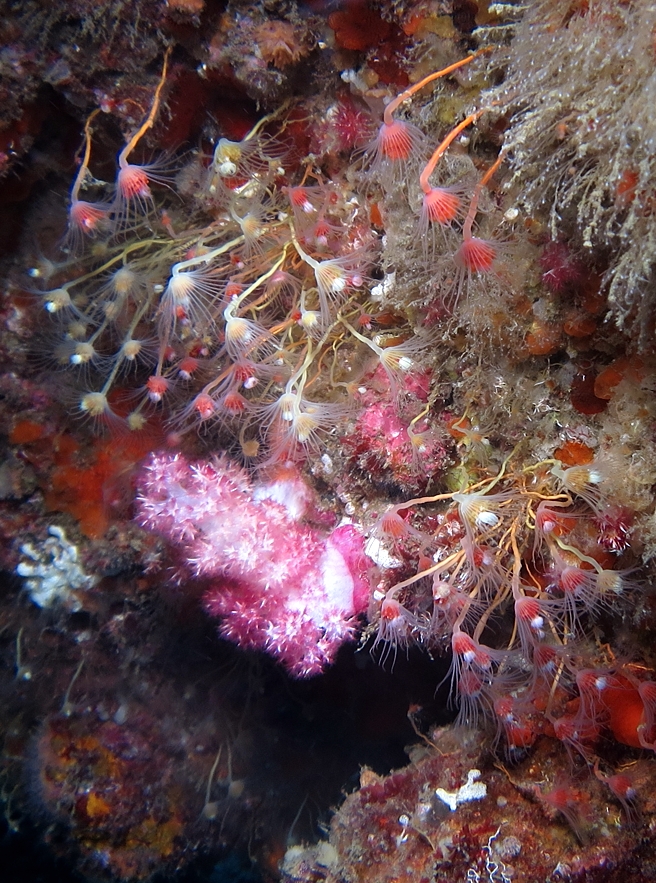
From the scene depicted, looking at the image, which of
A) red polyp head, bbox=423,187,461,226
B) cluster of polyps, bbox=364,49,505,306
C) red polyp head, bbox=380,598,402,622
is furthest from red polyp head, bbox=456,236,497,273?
red polyp head, bbox=380,598,402,622

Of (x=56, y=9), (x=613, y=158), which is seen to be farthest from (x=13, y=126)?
(x=613, y=158)

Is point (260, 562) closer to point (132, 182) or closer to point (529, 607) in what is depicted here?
point (529, 607)

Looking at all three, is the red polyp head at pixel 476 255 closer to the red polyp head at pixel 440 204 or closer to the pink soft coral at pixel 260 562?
the red polyp head at pixel 440 204

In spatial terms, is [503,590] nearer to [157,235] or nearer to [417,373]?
[417,373]

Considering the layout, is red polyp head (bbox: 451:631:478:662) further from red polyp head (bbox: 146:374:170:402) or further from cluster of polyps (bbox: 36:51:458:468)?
red polyp head (bbox: 146:374:170:402)

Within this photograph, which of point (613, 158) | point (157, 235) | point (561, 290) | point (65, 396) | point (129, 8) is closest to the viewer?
point (613, 158)

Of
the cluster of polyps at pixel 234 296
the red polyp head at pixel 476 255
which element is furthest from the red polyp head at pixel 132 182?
the red polyp head at pixel 476 255
